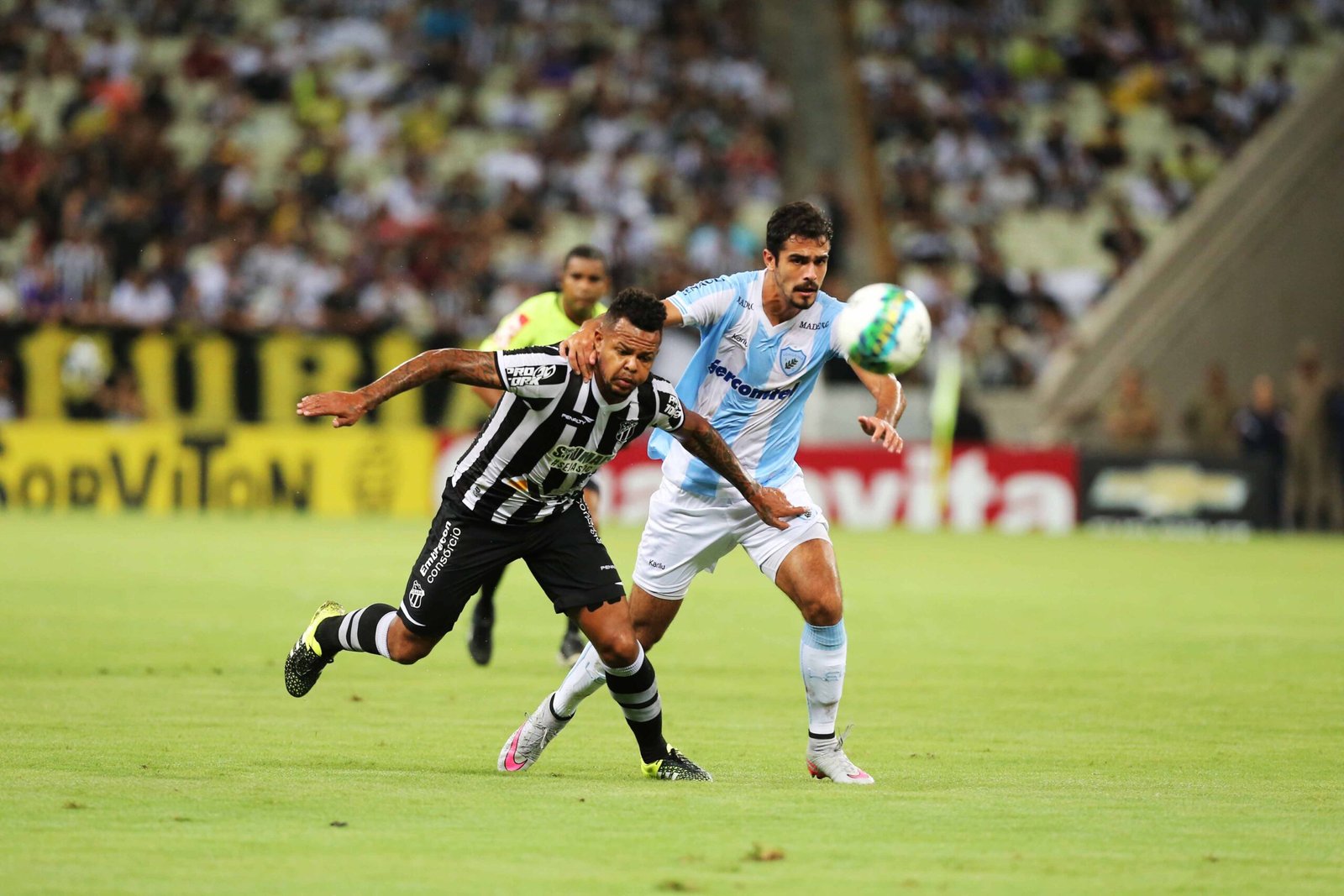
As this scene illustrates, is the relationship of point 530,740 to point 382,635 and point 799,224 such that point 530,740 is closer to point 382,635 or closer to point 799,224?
point 382,635

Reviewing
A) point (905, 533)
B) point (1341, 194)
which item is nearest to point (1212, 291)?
point (1341, 194)

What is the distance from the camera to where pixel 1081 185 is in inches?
1348

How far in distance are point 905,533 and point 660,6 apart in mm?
13016

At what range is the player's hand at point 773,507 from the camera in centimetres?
840

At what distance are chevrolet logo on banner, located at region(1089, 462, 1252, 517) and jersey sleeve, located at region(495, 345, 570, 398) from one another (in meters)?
21.0

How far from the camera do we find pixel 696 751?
9.18m

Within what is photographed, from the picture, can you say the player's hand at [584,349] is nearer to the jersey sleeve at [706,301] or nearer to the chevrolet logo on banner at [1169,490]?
the jersey sleeve at [706,301]

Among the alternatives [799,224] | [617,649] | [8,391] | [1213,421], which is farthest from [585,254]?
[1213,421]

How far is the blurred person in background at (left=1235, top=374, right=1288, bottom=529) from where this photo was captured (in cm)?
2816

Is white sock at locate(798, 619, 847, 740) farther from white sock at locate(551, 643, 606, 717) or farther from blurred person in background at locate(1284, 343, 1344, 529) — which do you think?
blurred person in background at locate(1284, 343, 1344, 529)

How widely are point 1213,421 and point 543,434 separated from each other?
22.3m

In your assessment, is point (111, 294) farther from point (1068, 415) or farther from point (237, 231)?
point (1068, 415)

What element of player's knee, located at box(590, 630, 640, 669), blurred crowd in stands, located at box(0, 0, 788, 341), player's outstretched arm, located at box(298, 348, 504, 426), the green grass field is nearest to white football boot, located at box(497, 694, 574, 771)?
the green grass field

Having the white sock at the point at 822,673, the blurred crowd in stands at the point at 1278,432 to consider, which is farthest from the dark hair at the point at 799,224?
the blurred crowd in stands at the point at 1278,432
